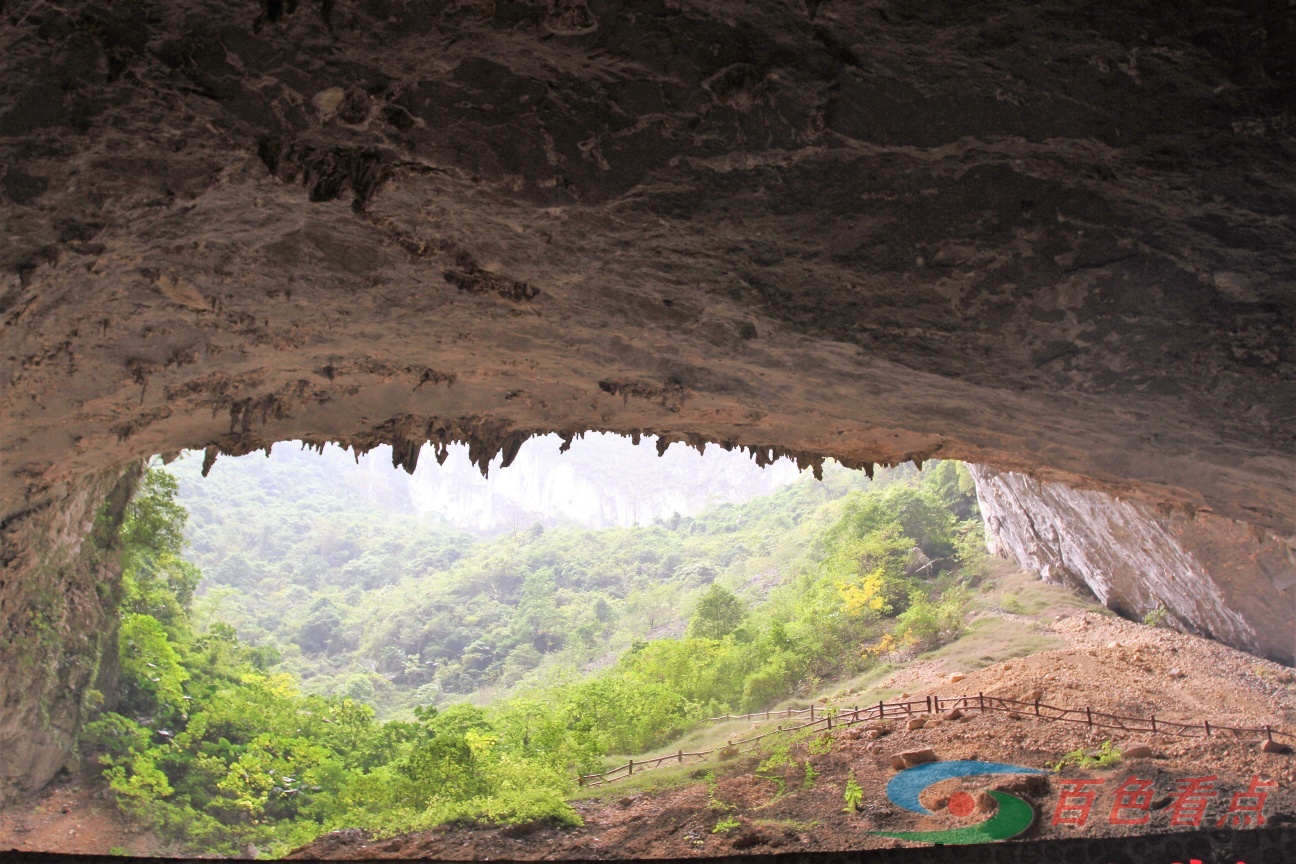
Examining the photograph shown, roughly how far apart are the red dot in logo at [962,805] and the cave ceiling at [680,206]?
347cm

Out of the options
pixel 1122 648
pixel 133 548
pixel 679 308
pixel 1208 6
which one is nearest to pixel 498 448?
pixel 679 308

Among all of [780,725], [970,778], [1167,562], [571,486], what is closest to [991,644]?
[1167,562]

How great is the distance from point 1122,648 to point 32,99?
15.4 meters

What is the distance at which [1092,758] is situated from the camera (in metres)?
8.84

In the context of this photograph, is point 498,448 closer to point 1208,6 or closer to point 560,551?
point 1208,6

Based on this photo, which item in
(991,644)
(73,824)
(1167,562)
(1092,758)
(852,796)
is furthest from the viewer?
(991,644)

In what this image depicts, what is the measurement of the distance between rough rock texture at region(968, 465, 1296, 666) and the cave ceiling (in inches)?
259

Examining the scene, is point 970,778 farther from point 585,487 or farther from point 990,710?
point 585,487

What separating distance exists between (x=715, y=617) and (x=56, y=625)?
17134 millimetres

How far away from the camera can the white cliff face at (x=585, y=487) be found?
289 feet

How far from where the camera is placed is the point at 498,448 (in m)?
6.33

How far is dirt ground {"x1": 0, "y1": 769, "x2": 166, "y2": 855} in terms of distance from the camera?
→ 29.8 ft

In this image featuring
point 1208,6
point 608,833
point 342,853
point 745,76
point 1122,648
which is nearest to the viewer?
point 1208,6

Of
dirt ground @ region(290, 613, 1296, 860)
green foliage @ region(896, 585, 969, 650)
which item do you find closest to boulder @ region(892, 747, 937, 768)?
dirt ground @ region(290, 613, 1296, 860)
